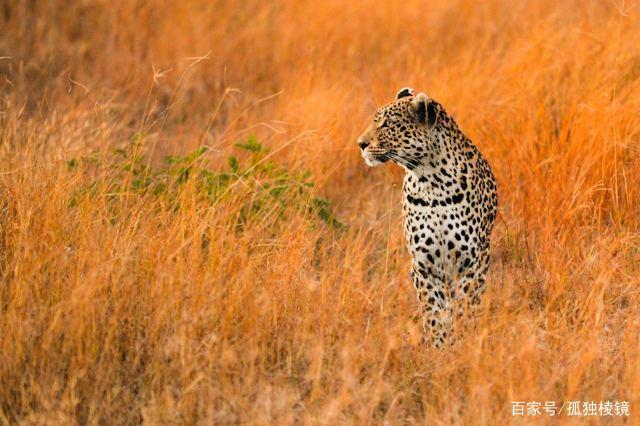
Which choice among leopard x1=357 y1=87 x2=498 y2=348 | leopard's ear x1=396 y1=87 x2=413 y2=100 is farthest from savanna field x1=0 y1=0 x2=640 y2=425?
leopard's ear x1=396 y1=87 x2=413 y2=100

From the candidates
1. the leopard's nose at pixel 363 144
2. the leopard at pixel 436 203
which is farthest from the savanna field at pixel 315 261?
the leopard's nose at pixel 363 144

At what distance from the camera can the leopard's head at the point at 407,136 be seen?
5.04m

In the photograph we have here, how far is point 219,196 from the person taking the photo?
5.77 metres

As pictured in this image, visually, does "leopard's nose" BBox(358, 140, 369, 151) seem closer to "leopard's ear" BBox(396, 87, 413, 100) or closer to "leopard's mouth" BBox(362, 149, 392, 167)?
"leopard's mouth" BBox(362, 149, 392, 167)

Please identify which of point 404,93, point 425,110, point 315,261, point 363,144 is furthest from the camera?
point 315,261

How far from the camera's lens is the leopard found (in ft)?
16.6

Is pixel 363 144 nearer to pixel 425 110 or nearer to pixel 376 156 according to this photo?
pixel 376 156

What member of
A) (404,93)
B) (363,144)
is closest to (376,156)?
(363,144)

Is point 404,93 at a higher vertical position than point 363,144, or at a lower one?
higher

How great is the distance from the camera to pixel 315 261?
6.14 m

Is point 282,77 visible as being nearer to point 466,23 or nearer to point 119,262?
point 466,23

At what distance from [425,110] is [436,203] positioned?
461 mm

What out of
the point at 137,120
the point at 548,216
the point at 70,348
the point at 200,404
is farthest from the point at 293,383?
the point at 137,120

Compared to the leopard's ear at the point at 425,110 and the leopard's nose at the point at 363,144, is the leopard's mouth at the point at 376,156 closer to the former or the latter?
the leopard's nose at the point at 363,144
